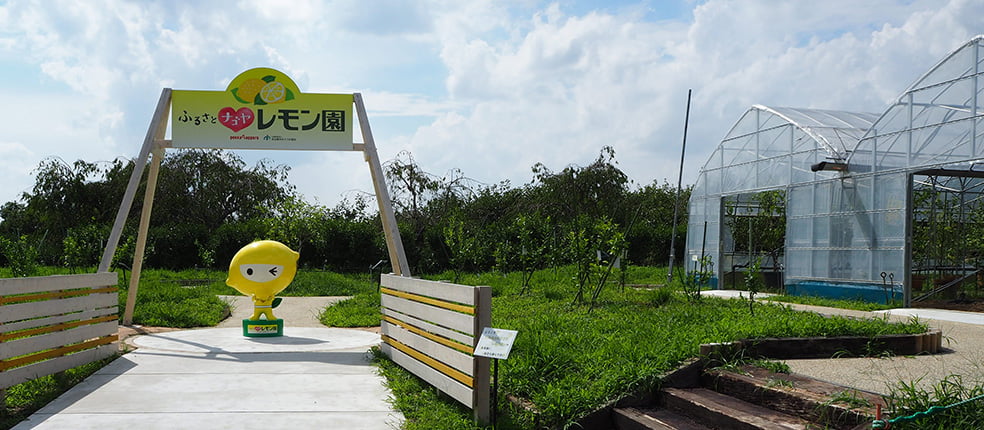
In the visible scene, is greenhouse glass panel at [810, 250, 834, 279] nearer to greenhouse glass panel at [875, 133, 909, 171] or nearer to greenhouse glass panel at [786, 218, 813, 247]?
greenhouse glass panel at [786, 218, 813, 247]

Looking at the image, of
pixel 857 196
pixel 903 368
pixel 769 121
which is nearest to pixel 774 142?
pixel 769 121

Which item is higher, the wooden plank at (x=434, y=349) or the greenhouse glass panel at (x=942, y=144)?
the greenhouse glass panel at (x=942, y=144)

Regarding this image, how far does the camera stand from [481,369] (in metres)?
5.66

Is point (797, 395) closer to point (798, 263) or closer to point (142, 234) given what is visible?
point (142, 234)

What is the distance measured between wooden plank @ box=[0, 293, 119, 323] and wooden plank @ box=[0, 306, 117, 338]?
46 millimetres

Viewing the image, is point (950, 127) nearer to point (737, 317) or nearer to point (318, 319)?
point (737, 317)

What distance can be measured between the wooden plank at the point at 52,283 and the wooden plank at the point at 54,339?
42 centimetres

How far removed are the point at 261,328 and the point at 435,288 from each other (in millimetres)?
4825

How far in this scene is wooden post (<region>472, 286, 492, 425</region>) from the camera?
5.61 metres

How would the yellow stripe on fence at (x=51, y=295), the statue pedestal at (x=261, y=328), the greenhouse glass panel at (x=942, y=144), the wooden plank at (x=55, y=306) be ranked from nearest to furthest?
the wooden plank at (x=55, y=306) → the yellow stripe on fence at (x=51, y=295) → the statue pedestal at (x=261, y=328) → the greenhouse glass panel at (x=942, y=144)

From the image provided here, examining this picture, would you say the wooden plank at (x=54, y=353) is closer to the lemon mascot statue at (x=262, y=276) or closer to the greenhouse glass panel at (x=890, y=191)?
the lemon mascot statue at (x=262, y=276)

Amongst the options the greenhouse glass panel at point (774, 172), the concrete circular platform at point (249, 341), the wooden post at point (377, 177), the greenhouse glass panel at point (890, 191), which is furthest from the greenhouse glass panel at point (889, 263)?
the concrete circular platform at point (249, 341)

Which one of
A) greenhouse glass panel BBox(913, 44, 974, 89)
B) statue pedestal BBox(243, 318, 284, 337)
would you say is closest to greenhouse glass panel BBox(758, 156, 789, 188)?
greenhouse glass panel BBox(913, 44, 974, 89)

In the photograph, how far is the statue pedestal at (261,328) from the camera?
34.1 ft
